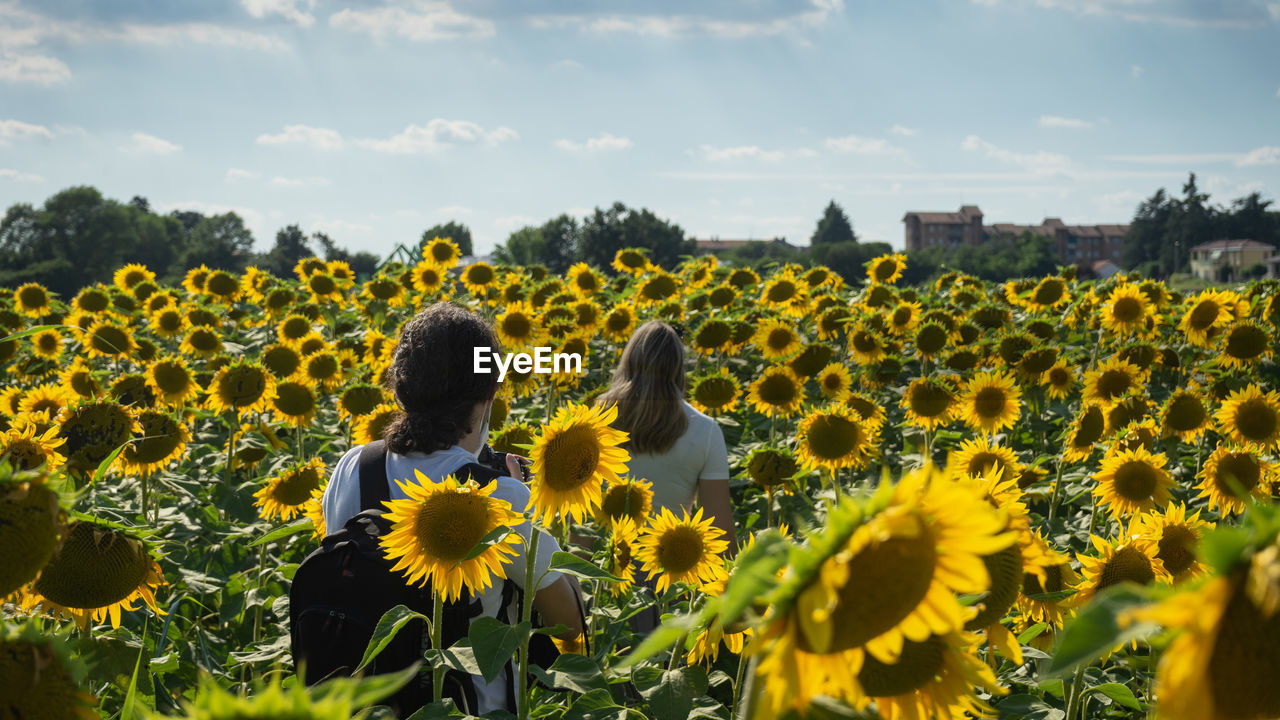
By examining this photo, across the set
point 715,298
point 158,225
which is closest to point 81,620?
point 715,298

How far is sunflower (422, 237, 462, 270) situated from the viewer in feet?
28.9

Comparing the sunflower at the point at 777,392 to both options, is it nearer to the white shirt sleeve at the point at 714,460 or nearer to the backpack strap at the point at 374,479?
the white shirt sleeve at the point at 714,460

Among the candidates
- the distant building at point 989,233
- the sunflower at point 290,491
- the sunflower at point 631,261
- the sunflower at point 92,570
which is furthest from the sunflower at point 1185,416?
the distant building at point 989,233

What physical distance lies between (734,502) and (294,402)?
2909 millimetres

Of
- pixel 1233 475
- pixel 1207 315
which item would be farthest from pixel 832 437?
pixel 1207 315

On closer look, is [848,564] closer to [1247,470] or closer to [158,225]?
[1247,470]

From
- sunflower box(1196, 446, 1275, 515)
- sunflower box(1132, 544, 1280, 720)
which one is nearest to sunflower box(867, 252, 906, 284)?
sunflower box(1196, 446, 1275, 515)

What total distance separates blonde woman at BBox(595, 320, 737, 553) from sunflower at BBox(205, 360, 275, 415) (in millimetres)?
2280

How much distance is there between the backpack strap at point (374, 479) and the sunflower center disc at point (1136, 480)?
2861 millimetres

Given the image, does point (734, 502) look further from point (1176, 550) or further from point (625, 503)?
point (1176, 550)

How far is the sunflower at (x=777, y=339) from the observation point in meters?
6.79

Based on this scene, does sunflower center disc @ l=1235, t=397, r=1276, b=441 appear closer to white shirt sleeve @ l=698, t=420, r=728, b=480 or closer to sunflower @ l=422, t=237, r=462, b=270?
white shirt sleeve @ l=698, t=420, r=728, b=480

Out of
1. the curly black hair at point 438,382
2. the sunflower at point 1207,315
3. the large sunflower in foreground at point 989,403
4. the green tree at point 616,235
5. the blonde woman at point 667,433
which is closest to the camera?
the curly black hair at point 438,382

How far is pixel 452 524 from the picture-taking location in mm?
1938
